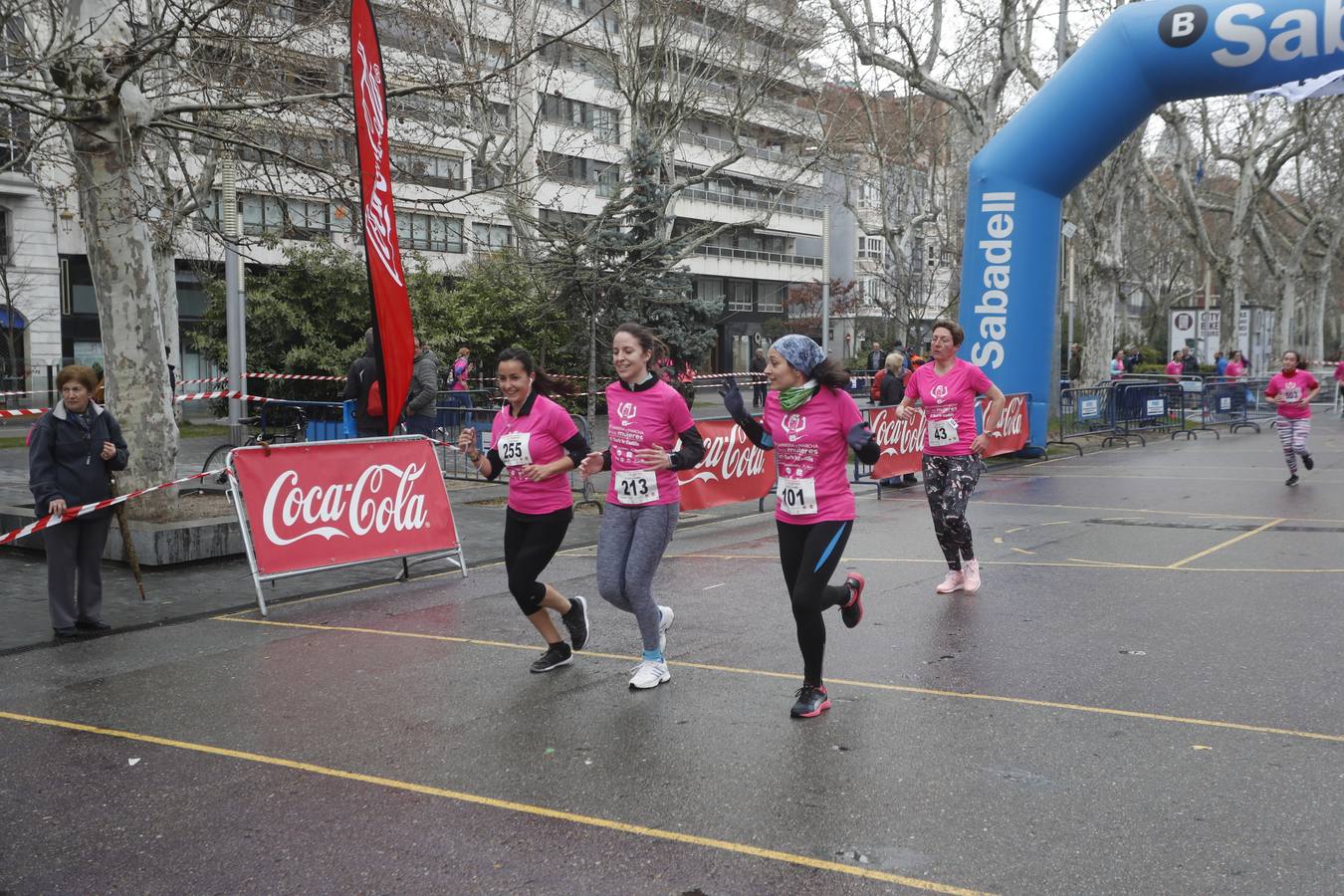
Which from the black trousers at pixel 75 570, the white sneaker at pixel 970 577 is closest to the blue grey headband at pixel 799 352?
the white sneaker at pixel 970 577

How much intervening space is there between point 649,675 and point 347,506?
13.1ft

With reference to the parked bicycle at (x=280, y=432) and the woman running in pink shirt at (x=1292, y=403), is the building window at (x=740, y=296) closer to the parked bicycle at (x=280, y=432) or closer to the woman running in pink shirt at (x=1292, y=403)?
the parked bicycle at (x=280, y=432)

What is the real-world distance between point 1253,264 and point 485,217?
7240 centimetres

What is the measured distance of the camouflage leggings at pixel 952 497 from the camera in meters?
8.75

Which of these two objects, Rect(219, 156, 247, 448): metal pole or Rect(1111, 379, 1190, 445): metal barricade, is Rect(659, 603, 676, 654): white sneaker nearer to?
Rect(219, 156, 247, 448): metal pole

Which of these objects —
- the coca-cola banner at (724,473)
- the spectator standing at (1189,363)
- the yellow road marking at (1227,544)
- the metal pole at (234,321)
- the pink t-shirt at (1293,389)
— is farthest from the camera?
the spectator standing at (1189,363)

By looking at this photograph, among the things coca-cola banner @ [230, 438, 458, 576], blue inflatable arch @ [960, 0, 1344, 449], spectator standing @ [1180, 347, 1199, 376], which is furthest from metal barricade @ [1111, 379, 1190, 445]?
coca-cola banner @ [230, 438, 458, 576]

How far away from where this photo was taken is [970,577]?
8.86m

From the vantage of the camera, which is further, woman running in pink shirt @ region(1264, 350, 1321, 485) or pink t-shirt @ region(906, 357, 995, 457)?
woman running in pink shirt @ region(1264, 350, 1321, 485)

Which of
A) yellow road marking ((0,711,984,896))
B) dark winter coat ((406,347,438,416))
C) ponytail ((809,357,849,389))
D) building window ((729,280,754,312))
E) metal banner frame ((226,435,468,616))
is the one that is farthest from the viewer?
building window ((729,280,754,312))

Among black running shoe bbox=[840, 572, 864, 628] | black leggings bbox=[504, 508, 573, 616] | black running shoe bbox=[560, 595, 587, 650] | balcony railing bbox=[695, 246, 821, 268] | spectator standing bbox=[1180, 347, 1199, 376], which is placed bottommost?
black running shoe bbox=[560, 595, 587, 650]

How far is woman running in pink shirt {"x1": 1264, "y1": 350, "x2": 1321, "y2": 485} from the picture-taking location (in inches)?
620

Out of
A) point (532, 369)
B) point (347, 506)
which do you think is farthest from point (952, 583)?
point (347, 506)

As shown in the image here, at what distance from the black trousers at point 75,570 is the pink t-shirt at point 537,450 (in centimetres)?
324
